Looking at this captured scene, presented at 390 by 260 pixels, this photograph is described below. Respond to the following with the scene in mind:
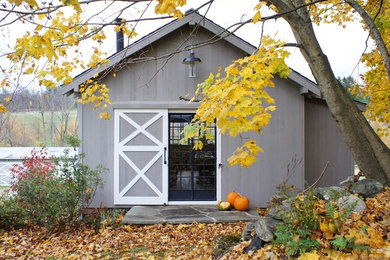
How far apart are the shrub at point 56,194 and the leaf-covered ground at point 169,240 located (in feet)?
0.87

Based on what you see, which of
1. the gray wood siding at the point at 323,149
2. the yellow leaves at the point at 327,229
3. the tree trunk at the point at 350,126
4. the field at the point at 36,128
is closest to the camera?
the yellow leaves at the point at 327,229

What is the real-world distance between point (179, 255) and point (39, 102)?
19.3 meters

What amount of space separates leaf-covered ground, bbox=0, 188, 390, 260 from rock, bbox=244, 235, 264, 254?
0.24 ft

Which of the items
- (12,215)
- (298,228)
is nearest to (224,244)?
(298,228)

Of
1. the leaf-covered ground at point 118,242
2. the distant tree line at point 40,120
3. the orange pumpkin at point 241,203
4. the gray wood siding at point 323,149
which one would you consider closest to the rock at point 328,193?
the leaf-covered ground at point 118,242

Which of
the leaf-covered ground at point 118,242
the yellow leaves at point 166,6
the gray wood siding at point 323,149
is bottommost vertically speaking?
the leaf-covered ground at point 118,242

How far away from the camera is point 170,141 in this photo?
8125mm

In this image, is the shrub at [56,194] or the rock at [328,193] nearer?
the rock at [328,193]

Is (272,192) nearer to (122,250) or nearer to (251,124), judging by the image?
(122,250)

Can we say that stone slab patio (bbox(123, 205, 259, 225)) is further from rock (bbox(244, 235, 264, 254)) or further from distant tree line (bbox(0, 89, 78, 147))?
distant tree line (bbox(0, 89, 78, 147))

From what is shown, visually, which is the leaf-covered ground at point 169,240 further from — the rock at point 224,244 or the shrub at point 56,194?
the shrub at point 56,194

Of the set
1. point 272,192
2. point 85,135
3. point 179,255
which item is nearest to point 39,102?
point 85,135

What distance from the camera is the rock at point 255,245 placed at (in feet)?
13.8

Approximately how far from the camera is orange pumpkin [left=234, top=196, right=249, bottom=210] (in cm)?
762
